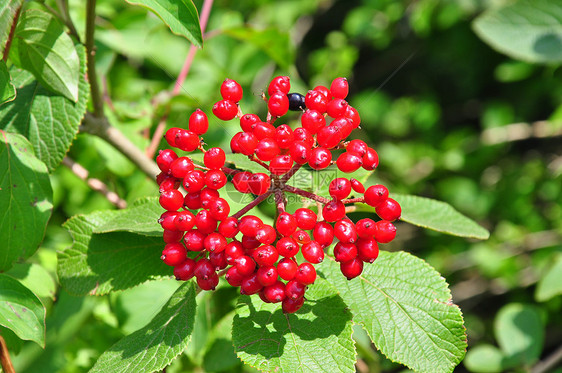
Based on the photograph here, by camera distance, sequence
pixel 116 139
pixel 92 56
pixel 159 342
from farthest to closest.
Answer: pixel 116 139 → pixel 92 56 → pixel 159 342

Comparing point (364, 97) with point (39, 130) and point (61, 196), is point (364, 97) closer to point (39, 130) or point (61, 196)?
point (61, 196)

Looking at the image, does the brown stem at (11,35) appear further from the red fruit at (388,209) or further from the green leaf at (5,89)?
the red fruit at (388,209)

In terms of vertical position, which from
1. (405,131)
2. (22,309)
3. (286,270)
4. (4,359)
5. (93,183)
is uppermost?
(286,270)

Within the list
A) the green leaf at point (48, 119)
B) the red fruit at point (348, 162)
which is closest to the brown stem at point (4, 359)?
the green leaf at point (48, 119)

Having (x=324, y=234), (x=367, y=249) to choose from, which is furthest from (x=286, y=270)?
(x=367, y=249)

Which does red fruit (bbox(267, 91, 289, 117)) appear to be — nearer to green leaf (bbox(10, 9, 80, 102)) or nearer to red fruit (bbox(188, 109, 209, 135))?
red fruit (bbox(188, 109, 209, 135))

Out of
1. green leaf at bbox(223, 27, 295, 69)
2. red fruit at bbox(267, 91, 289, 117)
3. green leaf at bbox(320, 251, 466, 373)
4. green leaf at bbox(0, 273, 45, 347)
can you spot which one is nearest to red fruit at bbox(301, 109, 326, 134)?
red fruit at bbox(267, 91, 289, 117)

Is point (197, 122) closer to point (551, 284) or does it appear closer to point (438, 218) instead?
point (438, 218)
